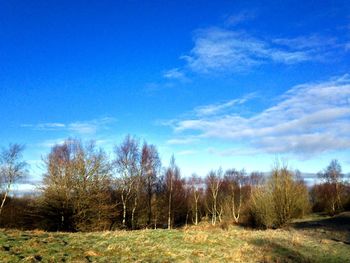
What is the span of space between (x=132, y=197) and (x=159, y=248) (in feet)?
107

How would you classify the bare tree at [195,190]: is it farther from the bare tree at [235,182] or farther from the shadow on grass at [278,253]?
the shadow on grass at [278,253]

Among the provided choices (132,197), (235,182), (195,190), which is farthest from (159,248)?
(235,182)

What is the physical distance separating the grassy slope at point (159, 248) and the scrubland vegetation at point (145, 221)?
0.03 meters

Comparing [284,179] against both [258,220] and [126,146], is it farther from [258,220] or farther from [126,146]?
[126,146]

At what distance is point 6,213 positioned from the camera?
3703 centimetres

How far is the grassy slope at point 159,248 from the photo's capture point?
9211 mm

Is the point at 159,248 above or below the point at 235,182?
below

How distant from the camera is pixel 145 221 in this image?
1811 inches

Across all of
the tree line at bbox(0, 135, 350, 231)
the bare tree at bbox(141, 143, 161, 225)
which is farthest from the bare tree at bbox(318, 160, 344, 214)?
the bare tree at bbox(141, 143, 161, 225)

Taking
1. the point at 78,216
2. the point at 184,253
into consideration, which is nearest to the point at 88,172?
the point at 78,216

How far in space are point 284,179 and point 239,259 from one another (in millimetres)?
21218

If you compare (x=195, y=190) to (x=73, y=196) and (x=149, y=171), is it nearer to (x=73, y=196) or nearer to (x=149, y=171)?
(x=149, y=171)

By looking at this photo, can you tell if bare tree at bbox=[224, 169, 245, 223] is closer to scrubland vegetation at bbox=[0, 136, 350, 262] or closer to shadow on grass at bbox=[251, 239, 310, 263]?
scrubland vegetation at bbox=[0, 136, 350, 262]

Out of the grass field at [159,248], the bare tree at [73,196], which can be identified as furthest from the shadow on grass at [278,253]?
the bare tree at [73,196]
